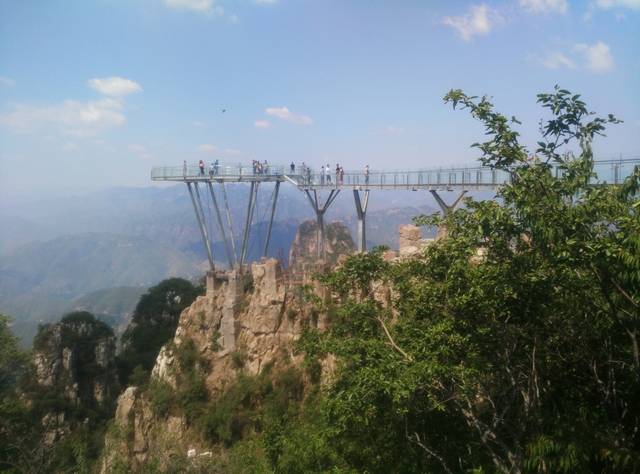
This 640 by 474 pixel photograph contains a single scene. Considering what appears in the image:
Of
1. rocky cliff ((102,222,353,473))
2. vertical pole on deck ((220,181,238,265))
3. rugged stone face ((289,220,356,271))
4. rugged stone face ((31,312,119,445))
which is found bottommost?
rugged stone face ((31,312,119,445))

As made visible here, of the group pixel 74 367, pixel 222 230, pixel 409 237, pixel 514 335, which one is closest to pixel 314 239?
pixel 222 230

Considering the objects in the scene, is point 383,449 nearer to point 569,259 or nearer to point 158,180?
point 569,259

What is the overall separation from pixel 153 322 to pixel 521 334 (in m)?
33.4

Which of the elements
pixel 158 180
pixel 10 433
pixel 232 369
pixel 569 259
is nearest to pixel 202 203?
pixel 158 180

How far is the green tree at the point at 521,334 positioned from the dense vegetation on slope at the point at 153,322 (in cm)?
2615

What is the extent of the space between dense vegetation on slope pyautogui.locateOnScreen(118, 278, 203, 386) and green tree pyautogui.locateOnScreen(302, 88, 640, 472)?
1029 inches

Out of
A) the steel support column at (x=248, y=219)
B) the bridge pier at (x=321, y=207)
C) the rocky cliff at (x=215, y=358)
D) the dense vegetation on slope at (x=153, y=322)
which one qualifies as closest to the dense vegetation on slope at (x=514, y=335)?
the rocky cliff at (x=215, y=358)

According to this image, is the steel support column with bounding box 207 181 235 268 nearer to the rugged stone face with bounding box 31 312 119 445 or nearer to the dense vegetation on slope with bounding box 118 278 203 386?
the dense vegetation on slope with bounding box 118 278 203 386

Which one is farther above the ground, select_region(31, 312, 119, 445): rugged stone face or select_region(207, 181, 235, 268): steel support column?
select_region(207, 181, 235, 268): steel support column

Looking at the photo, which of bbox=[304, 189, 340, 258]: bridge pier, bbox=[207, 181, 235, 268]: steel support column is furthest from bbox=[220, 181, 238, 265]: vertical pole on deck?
bbox=[304, 189, 340, 258]: bridge pier

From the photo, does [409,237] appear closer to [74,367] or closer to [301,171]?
[301,171]

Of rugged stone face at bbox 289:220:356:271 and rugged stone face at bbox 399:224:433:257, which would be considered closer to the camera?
rugged stone face at bbox 399:224:433:257

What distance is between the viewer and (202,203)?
76.3 feet

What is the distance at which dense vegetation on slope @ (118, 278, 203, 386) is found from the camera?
31469 millimetres
